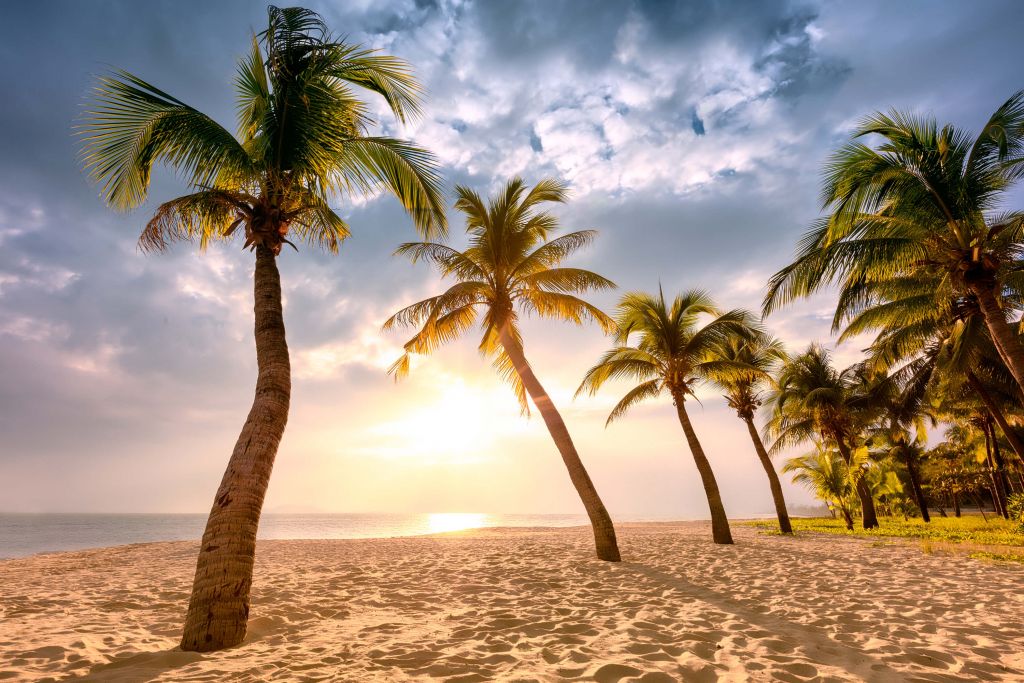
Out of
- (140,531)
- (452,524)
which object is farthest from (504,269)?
(452,524)

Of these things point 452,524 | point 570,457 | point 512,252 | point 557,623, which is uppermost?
point 512,252

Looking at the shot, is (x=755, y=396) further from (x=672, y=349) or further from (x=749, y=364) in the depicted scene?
(x=672, y=349)

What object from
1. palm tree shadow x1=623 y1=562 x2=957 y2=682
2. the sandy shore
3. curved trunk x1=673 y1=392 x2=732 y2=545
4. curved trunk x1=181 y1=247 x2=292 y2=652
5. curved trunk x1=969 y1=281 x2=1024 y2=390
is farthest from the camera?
curved trunk x1=673 y1=392 x2=732 y2=545

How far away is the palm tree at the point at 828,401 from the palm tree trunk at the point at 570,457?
581 inches

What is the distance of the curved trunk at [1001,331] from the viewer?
8094 millimetres

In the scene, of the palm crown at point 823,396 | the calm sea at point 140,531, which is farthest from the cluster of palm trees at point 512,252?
the calm sea at point 140,531

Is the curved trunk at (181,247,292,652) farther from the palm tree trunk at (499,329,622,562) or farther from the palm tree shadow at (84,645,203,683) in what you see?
the palm tree trunk at (499,329,622,562)

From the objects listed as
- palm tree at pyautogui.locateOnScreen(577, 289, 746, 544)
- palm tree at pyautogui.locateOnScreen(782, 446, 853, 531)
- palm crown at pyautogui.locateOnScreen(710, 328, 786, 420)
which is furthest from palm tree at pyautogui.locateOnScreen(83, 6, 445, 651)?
palm tree at pyautogui.locateOnScreen(782, 446, 853, 531)

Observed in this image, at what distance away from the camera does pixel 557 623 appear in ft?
16.3

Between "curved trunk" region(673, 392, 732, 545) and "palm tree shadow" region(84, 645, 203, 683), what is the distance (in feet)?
40.4

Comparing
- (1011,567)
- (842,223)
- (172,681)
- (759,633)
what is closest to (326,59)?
(172,681)

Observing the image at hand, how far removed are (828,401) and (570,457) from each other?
1774 cm

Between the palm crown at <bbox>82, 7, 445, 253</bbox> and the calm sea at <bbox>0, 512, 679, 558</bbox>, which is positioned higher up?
the palm crown at <bbox>82, 7, 445, 253</bbox>

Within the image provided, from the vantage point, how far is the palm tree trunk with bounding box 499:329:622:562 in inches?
379
